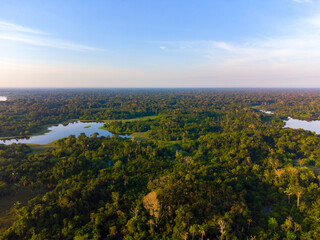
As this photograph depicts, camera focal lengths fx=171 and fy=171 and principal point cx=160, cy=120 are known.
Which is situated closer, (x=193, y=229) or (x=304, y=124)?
(x=193, y=229)

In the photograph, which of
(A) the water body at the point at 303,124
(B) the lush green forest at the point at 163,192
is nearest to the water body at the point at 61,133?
(B) the lush green forest at the point at 163,192

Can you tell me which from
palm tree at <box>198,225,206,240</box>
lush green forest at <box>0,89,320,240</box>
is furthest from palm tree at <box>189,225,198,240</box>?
palm tree at <box>198,225,206,240</box>

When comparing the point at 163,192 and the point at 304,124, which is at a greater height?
the point at 163,192

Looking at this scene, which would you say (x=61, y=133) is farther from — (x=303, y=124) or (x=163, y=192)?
(x=303, y=124)

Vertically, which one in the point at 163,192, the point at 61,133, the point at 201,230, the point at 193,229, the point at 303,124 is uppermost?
the point at 163,192

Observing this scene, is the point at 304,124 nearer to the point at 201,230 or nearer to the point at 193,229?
the point at 201,230

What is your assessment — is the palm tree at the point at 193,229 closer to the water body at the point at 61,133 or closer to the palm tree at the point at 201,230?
the palm tree at the point at 201,230

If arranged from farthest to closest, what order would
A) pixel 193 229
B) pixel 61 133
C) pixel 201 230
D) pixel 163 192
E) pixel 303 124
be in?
pixel 303 124, pixel 61 133, pixel 163 192, pixel 201 230, pixel 193 229

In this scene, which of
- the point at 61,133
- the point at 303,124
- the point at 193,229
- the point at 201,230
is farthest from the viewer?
the point at 303,124

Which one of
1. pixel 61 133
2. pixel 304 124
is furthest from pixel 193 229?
pixel 304 124

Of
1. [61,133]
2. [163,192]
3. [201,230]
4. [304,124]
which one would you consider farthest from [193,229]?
[304,124]

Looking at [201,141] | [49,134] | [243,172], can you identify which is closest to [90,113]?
[49,134]

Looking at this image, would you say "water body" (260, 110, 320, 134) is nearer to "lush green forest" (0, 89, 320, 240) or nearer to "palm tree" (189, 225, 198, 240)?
"lush green forest" (0, 89, 320, 240)
